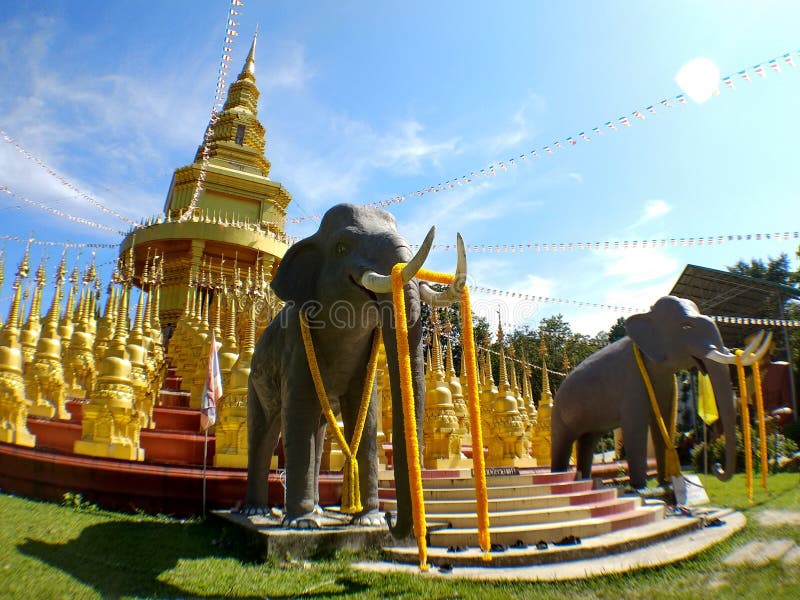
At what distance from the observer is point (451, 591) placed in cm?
389

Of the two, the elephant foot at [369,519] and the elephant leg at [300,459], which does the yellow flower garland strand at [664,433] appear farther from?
the elephant leg at [300,459]

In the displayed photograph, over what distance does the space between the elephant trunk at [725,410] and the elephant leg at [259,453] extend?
5668mm

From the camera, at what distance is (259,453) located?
5738mm

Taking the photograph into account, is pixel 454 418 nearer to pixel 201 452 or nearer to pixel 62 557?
pixel 201 452

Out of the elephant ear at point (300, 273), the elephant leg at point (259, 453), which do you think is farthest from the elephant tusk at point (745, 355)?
the elephant leg at point (259, 453)

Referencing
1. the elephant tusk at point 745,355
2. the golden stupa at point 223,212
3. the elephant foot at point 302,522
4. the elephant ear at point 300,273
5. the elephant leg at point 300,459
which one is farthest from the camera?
the golden stupa at point 223,212

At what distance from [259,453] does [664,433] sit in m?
5.43

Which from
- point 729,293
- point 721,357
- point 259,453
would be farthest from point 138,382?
point 729,293

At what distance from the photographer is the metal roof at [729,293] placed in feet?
71.4

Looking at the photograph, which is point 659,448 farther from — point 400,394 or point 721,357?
point 400,394

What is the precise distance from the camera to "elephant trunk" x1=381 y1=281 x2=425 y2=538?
3.74 meters

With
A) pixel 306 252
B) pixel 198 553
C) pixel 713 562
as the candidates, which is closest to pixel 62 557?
pixel 198 553

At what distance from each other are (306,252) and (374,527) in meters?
2.77

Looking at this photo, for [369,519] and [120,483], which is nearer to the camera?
[369,519]
